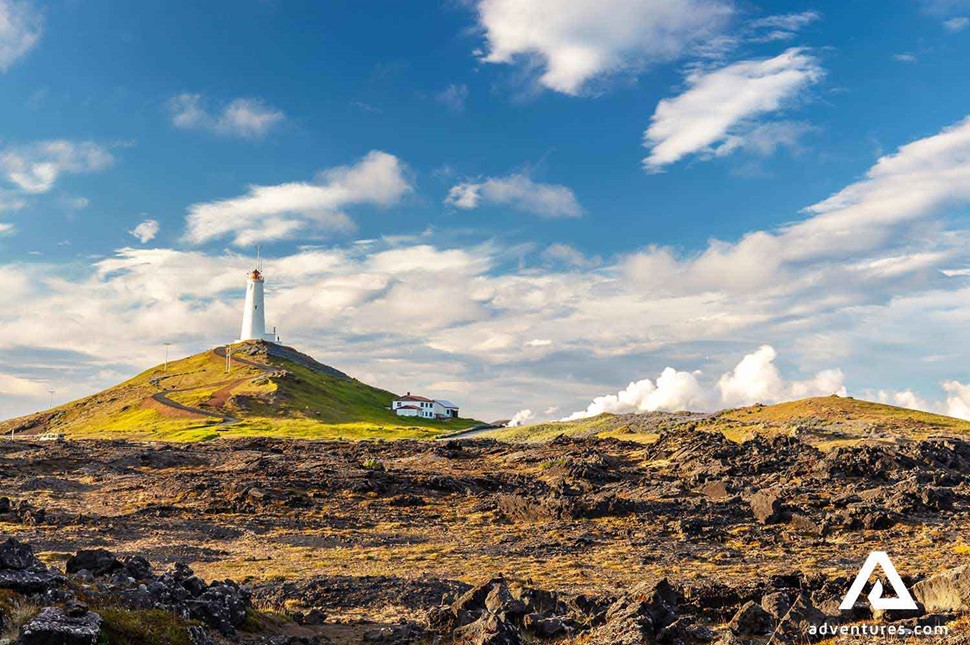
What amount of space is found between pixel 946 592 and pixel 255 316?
170514mm

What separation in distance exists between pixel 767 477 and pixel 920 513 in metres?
13.3

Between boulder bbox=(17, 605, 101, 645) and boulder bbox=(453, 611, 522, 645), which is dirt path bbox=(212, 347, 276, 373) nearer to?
boulder bbox=(453, 611, 522, 645)

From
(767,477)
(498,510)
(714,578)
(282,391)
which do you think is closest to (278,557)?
(498,510)

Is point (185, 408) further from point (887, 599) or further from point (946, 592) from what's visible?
point (946, 592)

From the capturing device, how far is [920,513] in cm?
3541

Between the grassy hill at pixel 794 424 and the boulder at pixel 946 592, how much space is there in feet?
165

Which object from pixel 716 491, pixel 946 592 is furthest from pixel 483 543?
pixel 946 592

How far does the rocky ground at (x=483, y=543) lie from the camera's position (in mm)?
15102

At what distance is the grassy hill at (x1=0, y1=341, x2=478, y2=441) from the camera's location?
107 meters

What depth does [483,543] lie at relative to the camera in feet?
103

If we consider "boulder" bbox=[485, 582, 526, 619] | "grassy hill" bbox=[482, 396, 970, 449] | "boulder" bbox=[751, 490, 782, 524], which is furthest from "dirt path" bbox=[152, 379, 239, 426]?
"boulder" bbox=[485, 582, 526, 619]

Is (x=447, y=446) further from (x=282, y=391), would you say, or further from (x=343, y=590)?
(x=282, y=391)

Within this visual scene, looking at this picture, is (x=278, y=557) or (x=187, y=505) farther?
(x=187, y=505)

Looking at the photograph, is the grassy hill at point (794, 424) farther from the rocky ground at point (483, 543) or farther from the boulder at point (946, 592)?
the boulder at point (946, 592)
